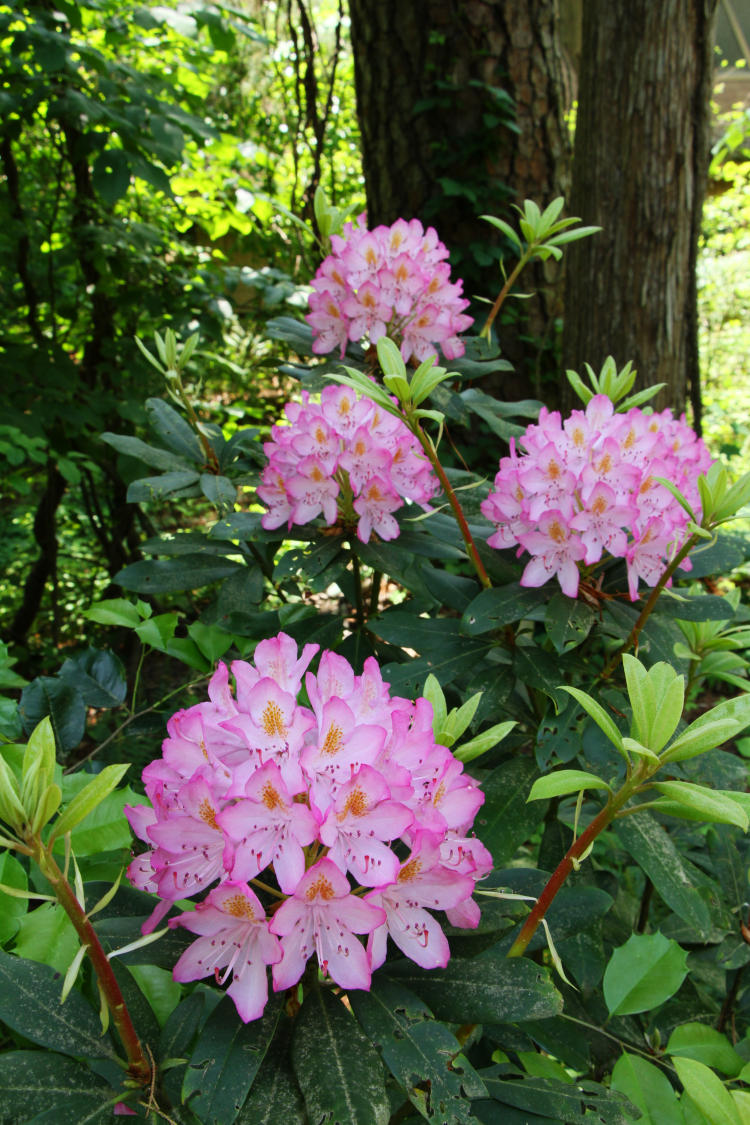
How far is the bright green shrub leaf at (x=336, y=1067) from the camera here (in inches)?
22.7

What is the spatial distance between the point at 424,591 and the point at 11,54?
7.11ft

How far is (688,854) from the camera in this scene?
5.14ft

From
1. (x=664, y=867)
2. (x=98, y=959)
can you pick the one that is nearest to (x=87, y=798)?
(x=98, y=959)

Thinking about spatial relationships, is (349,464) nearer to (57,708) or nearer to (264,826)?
(57,708)

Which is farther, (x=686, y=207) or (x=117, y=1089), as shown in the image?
(x=686, y=207)

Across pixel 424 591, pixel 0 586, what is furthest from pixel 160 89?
pixel 0 586

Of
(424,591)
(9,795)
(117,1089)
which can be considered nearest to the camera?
(9,795)

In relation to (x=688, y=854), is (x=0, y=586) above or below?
below

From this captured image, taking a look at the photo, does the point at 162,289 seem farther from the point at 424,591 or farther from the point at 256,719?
the point at 256,719

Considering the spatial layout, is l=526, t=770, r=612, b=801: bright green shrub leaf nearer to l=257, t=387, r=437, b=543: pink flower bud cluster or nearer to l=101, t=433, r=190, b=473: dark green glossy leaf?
l=257, t=387, r=437, b=543: pink flower bud cluster

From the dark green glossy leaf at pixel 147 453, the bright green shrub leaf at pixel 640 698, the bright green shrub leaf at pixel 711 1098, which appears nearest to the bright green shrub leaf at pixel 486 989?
the bright green shrub leaf at pixel 711 1098

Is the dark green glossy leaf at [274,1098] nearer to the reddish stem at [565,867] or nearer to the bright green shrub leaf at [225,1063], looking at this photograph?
the bright green shrub leaf at [225,1063]

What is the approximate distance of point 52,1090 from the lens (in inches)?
24.4

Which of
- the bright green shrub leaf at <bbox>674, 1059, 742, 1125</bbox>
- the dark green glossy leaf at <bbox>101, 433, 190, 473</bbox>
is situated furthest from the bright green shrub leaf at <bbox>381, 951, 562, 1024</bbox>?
the dark green glossy leaf at <bbox>101, 433, 190, 473</bbox>
